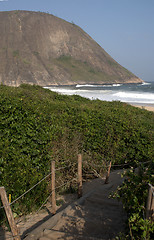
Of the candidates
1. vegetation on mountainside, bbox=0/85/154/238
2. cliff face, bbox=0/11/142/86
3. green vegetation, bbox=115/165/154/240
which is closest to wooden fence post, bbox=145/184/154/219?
green vegetation, bbox=115/165/154/240

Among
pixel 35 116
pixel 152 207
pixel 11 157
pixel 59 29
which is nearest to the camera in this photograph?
pixel 152 207

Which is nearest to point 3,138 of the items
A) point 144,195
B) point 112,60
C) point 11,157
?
point 11,157

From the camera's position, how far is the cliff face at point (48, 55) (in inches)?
3398

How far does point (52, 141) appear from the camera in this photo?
6.72 m

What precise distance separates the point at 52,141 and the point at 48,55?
97971 millimetres

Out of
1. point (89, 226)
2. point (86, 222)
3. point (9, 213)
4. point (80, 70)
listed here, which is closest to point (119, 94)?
point (86, 222)

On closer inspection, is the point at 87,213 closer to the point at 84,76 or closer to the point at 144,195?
the point at 144,195

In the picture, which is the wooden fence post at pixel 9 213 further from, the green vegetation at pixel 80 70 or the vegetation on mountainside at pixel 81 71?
the green vegetation at pixel 80 70

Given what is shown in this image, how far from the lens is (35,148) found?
6141mm

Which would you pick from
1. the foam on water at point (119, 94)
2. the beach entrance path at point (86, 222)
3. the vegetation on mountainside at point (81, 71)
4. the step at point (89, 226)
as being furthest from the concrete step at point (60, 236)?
the vegetation on mountainside at point (81, 71)

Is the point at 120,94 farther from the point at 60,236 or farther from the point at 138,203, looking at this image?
the point at 138,203

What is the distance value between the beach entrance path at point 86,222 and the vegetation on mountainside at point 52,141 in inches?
32.3

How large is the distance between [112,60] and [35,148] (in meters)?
125

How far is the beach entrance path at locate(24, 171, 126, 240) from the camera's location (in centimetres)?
379
